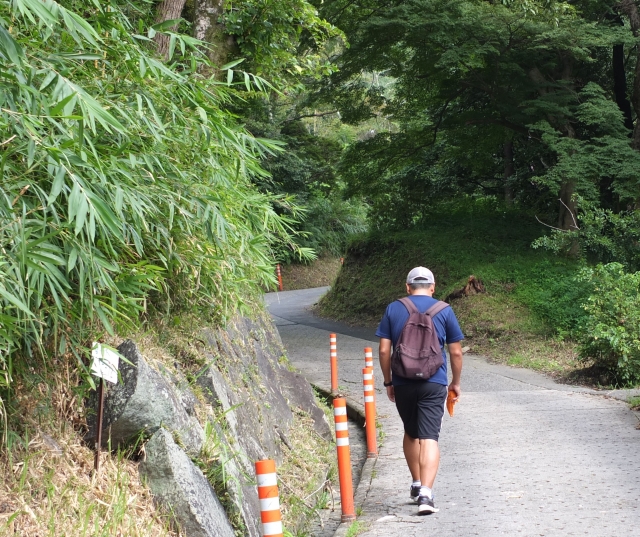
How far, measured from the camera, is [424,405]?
20.2ft

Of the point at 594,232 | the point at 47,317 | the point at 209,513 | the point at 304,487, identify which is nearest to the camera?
the point at 47,317

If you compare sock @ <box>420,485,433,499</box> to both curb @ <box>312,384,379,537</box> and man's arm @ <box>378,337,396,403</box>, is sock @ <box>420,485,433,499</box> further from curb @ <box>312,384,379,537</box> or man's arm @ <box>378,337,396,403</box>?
man's arm @ <box>378,337,396,403</box>

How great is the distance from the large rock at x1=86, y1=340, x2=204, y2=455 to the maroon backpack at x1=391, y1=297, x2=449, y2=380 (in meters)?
1.88

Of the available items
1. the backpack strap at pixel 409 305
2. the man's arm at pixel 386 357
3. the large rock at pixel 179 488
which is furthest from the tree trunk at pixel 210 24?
the large rock at pixel 179 488

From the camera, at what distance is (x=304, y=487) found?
7.04 metres

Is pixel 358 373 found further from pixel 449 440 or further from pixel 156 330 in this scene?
pixel 156 330

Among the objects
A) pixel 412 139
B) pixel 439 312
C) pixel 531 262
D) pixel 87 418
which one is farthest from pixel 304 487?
pixel 412 139

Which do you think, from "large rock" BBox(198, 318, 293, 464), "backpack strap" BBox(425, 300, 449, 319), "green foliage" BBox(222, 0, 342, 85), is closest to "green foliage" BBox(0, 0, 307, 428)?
"large rock" BBox(198, 318, 293, 464)

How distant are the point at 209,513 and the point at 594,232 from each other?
14110 mm

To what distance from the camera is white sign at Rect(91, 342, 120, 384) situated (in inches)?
165

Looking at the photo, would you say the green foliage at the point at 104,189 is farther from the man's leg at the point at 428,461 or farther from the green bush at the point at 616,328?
the green bush at the point at 616,328

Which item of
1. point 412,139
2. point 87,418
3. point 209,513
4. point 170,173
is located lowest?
point 209,513

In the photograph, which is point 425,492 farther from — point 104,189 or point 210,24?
point 210,24

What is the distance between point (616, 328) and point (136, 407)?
9.53 m
